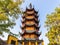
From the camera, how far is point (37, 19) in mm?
34406

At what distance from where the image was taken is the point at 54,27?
1805 cm

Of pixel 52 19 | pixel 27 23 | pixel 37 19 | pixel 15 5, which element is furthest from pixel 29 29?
pixel 15 5

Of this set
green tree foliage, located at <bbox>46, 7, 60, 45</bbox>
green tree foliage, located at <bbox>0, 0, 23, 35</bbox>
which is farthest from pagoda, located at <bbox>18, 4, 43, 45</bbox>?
green tree foliage, located at <bbox>0, 0, 23, 35</bbox>

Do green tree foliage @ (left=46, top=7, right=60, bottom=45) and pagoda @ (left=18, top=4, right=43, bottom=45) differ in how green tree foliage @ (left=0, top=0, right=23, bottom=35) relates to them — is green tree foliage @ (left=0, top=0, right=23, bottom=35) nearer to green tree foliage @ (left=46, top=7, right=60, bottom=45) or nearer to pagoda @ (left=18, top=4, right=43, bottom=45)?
green tree foliage @ (left=46, top=7, right=60, bottom=45)

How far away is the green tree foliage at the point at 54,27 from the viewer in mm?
17436

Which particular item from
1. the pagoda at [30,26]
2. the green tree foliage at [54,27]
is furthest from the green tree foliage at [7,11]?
the pagoda at [30,26]

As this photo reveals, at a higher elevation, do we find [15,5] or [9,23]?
[15,5]

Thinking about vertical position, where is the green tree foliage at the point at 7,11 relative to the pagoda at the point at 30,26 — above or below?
above

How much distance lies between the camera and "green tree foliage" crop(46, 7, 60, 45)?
57.2 ft

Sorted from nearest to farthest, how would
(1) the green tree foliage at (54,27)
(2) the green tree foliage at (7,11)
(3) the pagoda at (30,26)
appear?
(2) the green tree foliage at (7,11)
(1) the green tree foliage at (54,27)
(3) the pagoda at (30,26)

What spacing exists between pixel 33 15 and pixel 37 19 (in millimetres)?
1423

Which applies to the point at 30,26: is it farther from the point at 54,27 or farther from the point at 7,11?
A: the point at 7,11

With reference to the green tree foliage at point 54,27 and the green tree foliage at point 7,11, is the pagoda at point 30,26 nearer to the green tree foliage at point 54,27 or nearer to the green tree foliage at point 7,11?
the green tree foliage at point 54,27

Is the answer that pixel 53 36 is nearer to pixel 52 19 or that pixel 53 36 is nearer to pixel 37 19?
pixel 52 19
